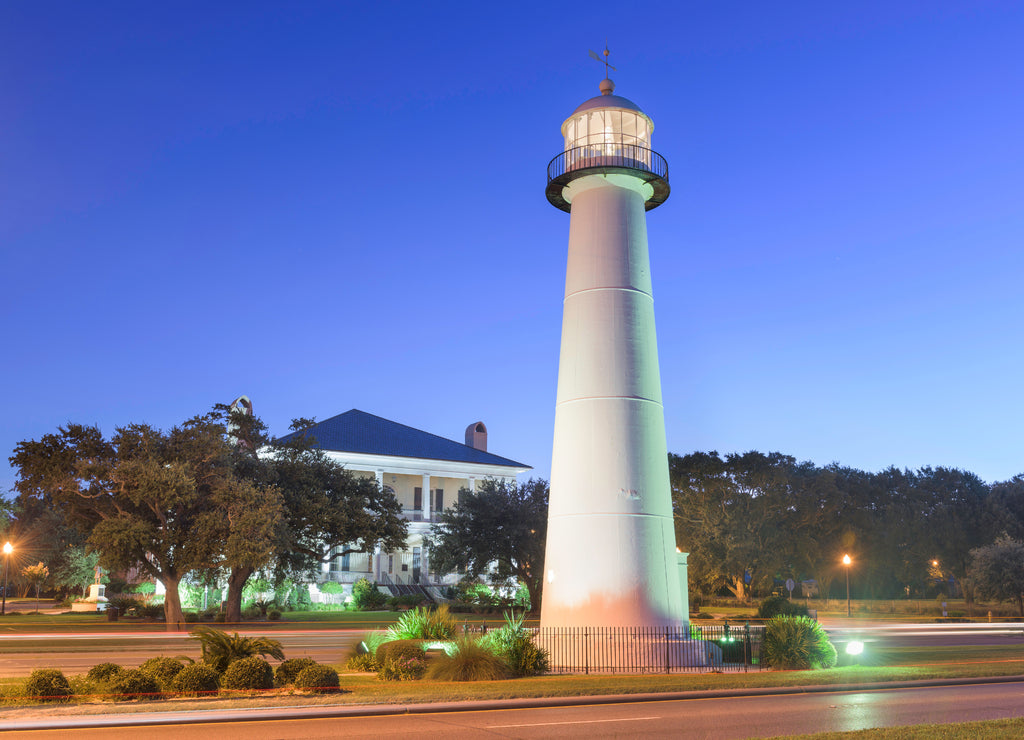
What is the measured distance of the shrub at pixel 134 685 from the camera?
15.0m

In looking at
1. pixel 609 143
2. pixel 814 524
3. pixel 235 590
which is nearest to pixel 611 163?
pixel 609 143

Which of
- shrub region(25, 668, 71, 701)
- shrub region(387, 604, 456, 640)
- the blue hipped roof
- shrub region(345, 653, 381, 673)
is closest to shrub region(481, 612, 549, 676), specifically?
shrub region(387, 604, 456, 640)

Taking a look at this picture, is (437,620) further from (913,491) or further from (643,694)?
(913,491)

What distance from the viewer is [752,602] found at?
67875 millimetres

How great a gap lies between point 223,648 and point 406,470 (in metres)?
50.1

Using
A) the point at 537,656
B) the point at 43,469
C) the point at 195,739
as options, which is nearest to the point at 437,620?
the point at 537,656

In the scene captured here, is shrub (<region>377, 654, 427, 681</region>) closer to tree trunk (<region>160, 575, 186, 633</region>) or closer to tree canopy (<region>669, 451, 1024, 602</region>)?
tree trunk (<region>160, 575, 186, 633</region>)

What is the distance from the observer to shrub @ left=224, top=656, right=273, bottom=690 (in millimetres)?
16125

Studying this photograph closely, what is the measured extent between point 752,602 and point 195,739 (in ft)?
204

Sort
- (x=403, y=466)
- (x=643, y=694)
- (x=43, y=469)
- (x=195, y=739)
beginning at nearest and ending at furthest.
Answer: (x=195, y=739), (x=643, y=694), (x=43, y=469), (x=403, y=466)

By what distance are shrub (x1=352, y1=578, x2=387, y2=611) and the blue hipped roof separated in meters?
11.0

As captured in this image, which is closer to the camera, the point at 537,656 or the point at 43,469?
the point at 537,656

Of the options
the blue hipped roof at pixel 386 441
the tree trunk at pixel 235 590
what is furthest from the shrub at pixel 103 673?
the blue hipped roof at pixel 386 441

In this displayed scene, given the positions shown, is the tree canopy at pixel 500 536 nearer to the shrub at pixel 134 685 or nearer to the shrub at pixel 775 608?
the shrub at pixel 775 608
